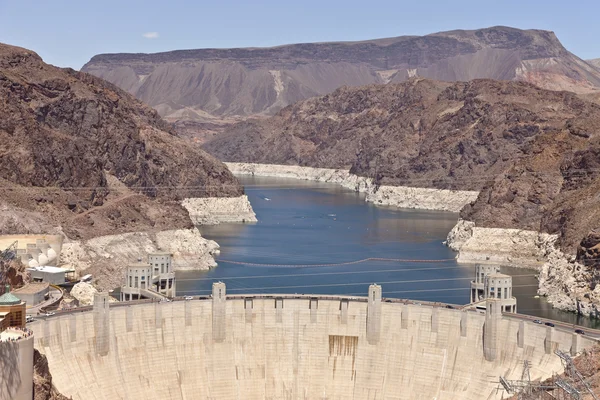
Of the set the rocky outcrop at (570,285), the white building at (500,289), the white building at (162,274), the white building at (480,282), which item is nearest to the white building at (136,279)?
the white building at (162,274)

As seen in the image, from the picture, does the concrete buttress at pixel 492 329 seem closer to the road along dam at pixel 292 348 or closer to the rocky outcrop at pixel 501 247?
the road along dam at pixel 292 348

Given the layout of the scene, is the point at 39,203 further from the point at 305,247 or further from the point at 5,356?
the point at 5,356

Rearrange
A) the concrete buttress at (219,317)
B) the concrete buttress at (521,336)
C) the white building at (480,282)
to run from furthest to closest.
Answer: the white building at (480,282) < the concrete buttress at (219,317) < the concrete buttress at (521,336)

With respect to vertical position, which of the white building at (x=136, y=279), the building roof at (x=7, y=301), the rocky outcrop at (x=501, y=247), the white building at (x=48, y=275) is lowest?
the rocky outcrop at (x=501, y=247)

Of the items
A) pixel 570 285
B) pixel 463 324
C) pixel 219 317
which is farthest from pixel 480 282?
pixel 219 317

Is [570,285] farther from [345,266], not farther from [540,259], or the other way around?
[345,266]

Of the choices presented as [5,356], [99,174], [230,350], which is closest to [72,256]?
[99,174]

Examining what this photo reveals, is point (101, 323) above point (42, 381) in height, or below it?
above


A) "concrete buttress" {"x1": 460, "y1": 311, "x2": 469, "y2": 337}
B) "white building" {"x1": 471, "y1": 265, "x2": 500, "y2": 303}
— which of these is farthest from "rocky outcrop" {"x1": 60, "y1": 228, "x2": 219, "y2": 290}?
"concrete buttress" {"x1": 460, "y1": 311, "x2": 469, "y2": 337}
